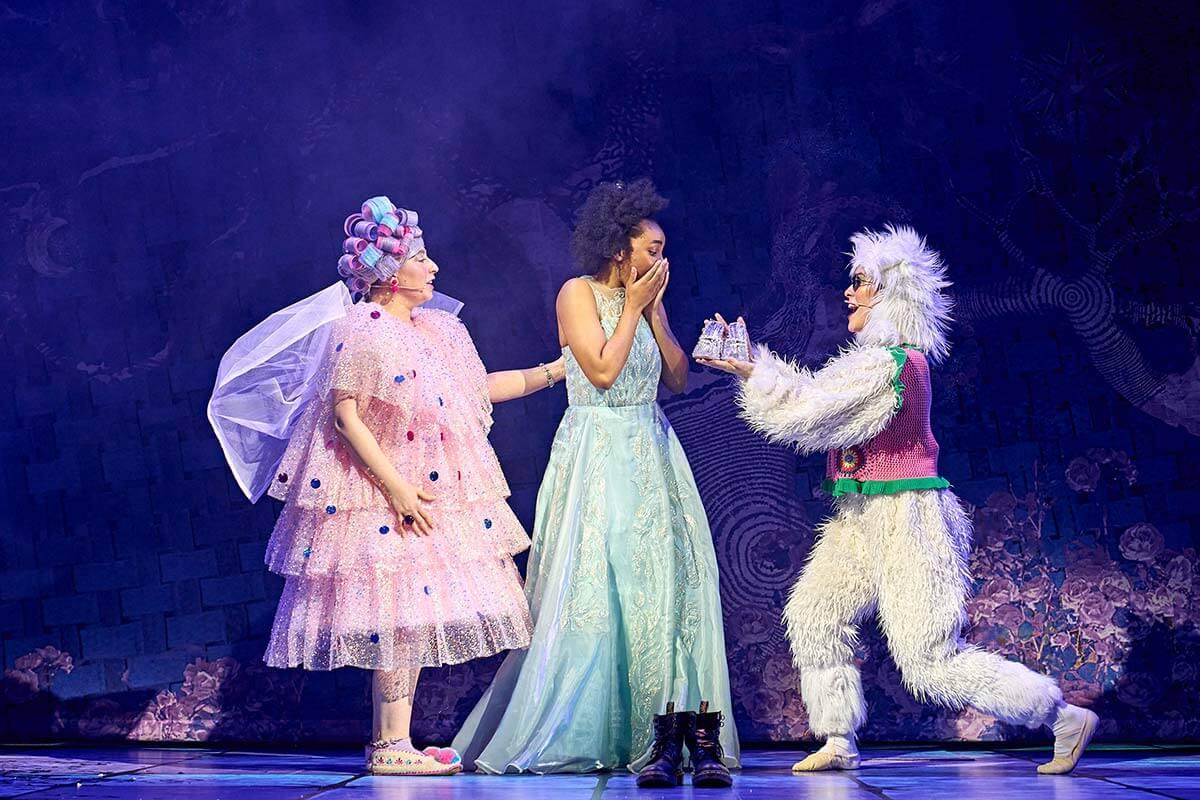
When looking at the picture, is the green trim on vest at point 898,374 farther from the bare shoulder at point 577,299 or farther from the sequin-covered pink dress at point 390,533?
the sequin-covered pink dress at point 390,533

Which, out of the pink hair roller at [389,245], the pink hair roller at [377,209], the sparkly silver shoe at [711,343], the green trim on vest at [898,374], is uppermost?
the pink hair roller at [377,209]

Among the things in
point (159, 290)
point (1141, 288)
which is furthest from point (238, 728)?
point (1141, 288)

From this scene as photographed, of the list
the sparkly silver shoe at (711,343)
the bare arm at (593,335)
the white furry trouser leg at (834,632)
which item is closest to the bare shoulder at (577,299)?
the bare arm at (593,335)

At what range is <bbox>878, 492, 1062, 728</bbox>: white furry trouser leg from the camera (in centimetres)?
323

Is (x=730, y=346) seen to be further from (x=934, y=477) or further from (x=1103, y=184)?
(x=1103, y=184)

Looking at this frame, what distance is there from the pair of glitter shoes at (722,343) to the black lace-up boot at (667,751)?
89cm

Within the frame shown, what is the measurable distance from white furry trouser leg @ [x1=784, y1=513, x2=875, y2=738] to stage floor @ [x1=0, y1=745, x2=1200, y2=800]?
0.16m

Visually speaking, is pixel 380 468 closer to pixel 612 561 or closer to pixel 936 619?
pixel 612 561

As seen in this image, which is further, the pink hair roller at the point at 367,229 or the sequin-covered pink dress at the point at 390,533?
the pink hair roller at the point at 367,229

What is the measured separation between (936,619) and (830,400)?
600 millimetres

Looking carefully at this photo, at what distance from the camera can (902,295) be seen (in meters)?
3.48

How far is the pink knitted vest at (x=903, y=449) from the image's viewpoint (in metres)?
3.39

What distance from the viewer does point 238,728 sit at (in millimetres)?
4602

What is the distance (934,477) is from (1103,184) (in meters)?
1.59
